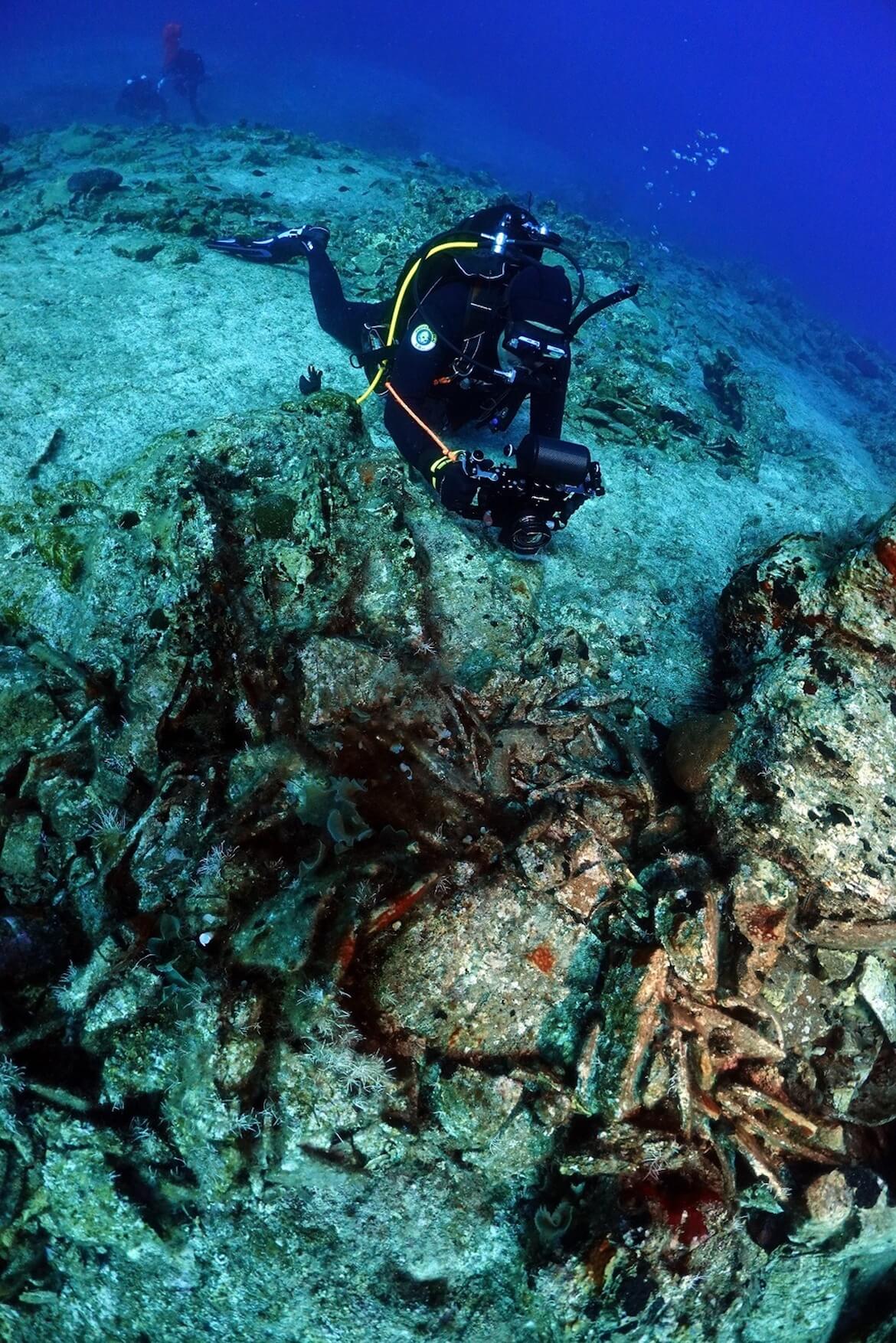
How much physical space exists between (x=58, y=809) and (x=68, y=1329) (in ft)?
7.36

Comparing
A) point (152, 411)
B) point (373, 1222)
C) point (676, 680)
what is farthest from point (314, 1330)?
point (152, 411)

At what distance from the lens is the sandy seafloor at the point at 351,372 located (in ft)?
17.4

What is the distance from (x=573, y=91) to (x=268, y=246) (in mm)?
92453

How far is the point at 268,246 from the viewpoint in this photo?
877 cm

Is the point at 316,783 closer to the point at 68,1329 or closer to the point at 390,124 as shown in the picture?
the point at 68,1329

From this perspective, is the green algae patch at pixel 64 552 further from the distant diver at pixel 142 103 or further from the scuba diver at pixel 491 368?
the distant diver at pixel 142 103

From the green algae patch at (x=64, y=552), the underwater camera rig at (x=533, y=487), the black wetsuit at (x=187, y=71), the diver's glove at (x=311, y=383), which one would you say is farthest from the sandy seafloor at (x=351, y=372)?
the black wetsuit at (x=187, y=71)

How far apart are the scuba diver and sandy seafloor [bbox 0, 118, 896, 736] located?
836mm

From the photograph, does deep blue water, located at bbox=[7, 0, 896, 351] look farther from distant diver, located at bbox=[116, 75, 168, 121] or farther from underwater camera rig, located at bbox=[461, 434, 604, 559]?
underwater camera rig, located at bbox=[461, 434, 604, 559]

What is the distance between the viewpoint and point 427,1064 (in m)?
2.74

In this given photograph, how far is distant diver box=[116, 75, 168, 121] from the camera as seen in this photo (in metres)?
23.8

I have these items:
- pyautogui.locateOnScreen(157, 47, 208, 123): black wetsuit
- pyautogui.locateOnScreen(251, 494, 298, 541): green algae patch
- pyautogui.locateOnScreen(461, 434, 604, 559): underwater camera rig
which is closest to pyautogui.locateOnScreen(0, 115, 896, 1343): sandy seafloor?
pyautogui.locateOnScreen(461, 434, 604, 559): underwater camera rig

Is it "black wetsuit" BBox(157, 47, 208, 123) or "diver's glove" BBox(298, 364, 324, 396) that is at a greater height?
"black wetsuit" BBox(157, 47, 208, 123)

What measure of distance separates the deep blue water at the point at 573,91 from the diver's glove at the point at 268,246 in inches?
863
